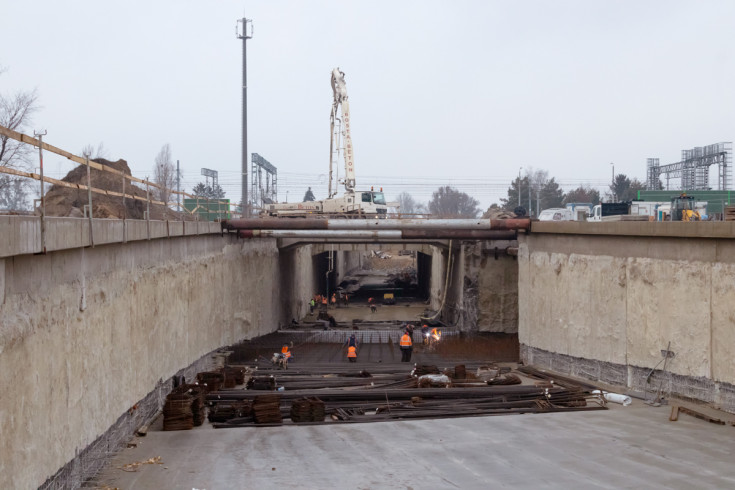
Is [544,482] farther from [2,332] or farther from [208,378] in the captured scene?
[208,378]

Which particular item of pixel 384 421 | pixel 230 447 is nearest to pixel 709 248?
pixel 384 421

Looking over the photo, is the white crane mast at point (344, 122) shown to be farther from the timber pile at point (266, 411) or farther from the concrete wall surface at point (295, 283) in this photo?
the timber pile at point (266, 411)

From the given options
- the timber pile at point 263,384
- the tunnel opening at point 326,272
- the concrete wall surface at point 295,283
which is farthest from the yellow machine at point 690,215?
the tunnel opening at point 326,272

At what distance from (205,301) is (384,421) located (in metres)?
7.85

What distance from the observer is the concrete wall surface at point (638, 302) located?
1341 cm

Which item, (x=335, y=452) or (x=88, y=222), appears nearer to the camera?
(x=88, y=222)

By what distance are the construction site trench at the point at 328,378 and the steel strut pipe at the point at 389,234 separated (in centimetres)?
24

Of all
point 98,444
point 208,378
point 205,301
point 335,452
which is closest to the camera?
point 98,444

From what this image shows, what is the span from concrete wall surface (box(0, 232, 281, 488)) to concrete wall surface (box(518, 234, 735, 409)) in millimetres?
10175

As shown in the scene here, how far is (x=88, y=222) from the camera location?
10336 millimetres

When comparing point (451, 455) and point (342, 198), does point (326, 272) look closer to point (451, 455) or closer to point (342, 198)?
point (342, 198)

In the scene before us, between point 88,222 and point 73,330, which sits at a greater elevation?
point 88,222

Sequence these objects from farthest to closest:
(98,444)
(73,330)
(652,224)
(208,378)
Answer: (208,378) < (652,224) < (98,444) < (73,330)

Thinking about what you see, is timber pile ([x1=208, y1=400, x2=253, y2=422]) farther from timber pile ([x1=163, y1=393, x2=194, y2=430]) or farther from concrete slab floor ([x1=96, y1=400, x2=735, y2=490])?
timber pile ([x1=163, y1=393, x2=194, y2=430])
